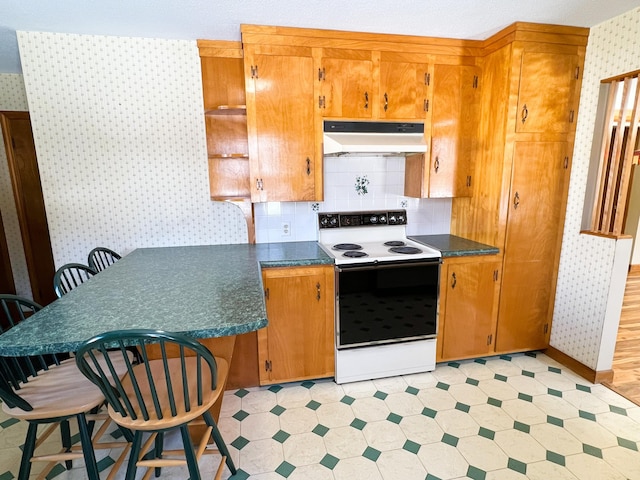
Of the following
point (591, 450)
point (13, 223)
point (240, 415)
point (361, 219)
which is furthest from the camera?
point (13, 223)

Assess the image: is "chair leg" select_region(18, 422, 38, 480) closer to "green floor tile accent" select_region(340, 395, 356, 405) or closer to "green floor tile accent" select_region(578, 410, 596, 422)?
"green floor tile accent" select_region(340, 395, 356, 405)

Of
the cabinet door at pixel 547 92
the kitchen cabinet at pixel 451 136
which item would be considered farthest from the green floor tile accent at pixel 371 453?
the cabinet door at pixel 547 92

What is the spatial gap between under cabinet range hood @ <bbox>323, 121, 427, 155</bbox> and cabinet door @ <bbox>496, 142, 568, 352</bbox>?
717 millimetres

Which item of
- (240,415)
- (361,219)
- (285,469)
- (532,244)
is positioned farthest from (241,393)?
(532,244)

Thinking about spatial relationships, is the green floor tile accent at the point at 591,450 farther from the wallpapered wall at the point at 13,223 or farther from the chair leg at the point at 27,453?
the wallpapered wall at the point at 13,223

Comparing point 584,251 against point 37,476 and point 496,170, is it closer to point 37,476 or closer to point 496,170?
point 496,170

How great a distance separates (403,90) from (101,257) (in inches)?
100

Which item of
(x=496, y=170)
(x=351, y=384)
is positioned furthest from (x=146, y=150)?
(x=496, y=170)

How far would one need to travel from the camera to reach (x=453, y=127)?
2.61 metres

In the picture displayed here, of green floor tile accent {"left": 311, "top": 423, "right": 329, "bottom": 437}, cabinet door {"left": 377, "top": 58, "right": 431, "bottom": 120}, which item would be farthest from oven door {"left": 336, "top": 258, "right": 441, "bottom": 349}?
cabinet door {"left": 377, "top": 58, "right": 431, "bottom": 120}

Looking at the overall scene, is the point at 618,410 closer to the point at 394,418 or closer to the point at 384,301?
the point at 394,418

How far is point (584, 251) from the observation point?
246 cm

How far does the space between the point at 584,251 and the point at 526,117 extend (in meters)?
1.05

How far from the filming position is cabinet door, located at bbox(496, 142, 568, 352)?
8.13ft
